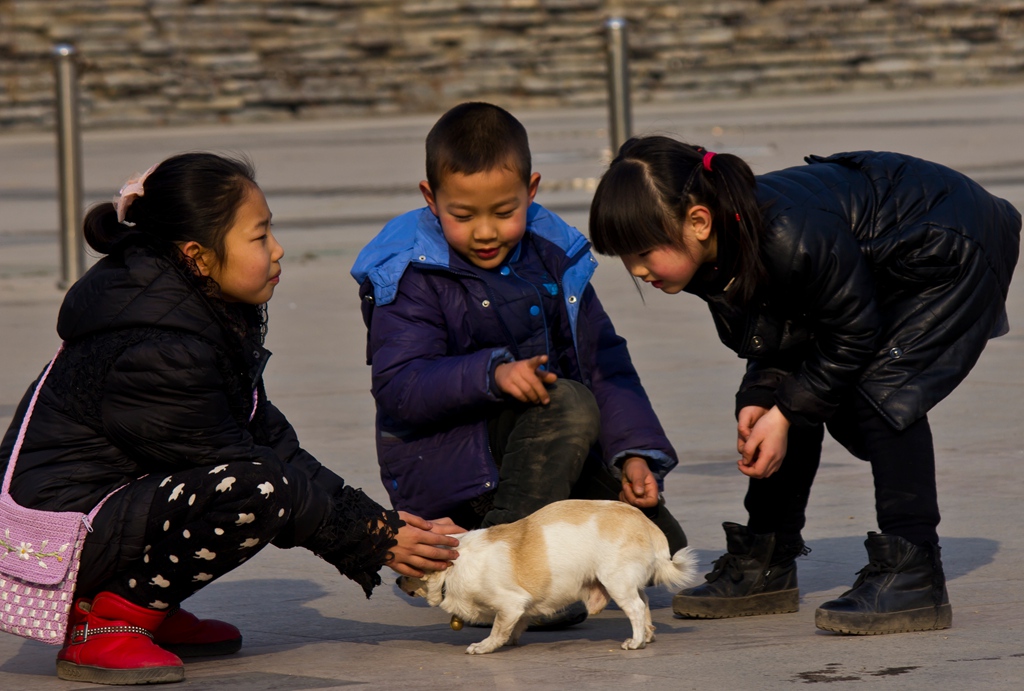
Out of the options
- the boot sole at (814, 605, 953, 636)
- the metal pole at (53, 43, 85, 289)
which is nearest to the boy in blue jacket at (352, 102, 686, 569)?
the boot sole at (814, 605, 953, 636)

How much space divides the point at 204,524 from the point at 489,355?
797 mm

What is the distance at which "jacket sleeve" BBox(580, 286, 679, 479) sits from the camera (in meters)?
3.83

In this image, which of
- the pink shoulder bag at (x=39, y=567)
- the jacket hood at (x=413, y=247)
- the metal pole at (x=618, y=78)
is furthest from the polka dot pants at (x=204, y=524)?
the metal pole at (x=618, y=78)

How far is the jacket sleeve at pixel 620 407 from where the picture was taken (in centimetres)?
383

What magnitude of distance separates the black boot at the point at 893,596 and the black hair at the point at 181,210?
5.06 ft

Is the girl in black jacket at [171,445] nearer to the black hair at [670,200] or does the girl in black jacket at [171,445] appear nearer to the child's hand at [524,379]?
the child's hand at [524,379]

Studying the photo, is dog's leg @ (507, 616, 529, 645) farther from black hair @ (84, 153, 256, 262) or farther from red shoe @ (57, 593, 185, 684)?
black hair @ (84, 153, 256, 262)

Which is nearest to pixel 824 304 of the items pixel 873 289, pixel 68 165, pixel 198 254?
pixel 873 289

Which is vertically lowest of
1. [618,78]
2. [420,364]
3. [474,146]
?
[420,364]

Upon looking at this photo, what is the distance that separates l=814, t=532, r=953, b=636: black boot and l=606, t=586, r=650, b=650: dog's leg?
1.27ft

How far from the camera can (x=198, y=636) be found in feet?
11.4

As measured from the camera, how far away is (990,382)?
6098mm

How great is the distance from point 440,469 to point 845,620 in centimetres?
103

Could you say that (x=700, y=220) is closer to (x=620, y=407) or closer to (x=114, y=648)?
(x=620, y=407)
